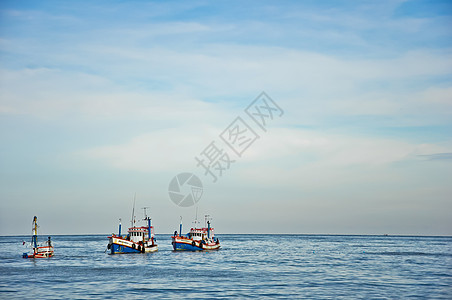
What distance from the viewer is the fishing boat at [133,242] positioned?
299ft

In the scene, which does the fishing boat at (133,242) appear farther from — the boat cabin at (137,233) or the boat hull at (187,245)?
the boat hull at (187,245)

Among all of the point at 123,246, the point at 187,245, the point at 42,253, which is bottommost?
the point at 187,245

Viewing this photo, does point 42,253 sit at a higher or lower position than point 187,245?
higher

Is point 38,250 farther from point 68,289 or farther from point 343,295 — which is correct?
point 343,295

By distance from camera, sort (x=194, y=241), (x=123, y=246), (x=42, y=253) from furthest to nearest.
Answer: (x=194, y=241), (x=123, y=246), (x=42, y=253)

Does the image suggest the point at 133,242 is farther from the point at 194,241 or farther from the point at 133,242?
the point at 194,241

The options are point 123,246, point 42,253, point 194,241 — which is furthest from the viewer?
point 194,241

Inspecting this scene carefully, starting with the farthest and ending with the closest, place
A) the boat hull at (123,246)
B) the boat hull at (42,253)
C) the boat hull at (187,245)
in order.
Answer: the boat hull at (187,245) < the boat hull at (123,246) < the boat hull at (42,253)

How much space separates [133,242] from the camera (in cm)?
9275

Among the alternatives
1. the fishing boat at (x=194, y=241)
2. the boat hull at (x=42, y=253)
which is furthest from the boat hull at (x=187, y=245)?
the boat hull at (x=42, y=253)

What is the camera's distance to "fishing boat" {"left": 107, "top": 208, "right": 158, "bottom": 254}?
91125mm

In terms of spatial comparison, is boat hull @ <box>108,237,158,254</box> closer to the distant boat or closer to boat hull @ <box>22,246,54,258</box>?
the distant boat

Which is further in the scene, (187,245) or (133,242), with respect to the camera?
(187,245)

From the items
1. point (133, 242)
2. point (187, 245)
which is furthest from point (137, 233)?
point (187, 245)
